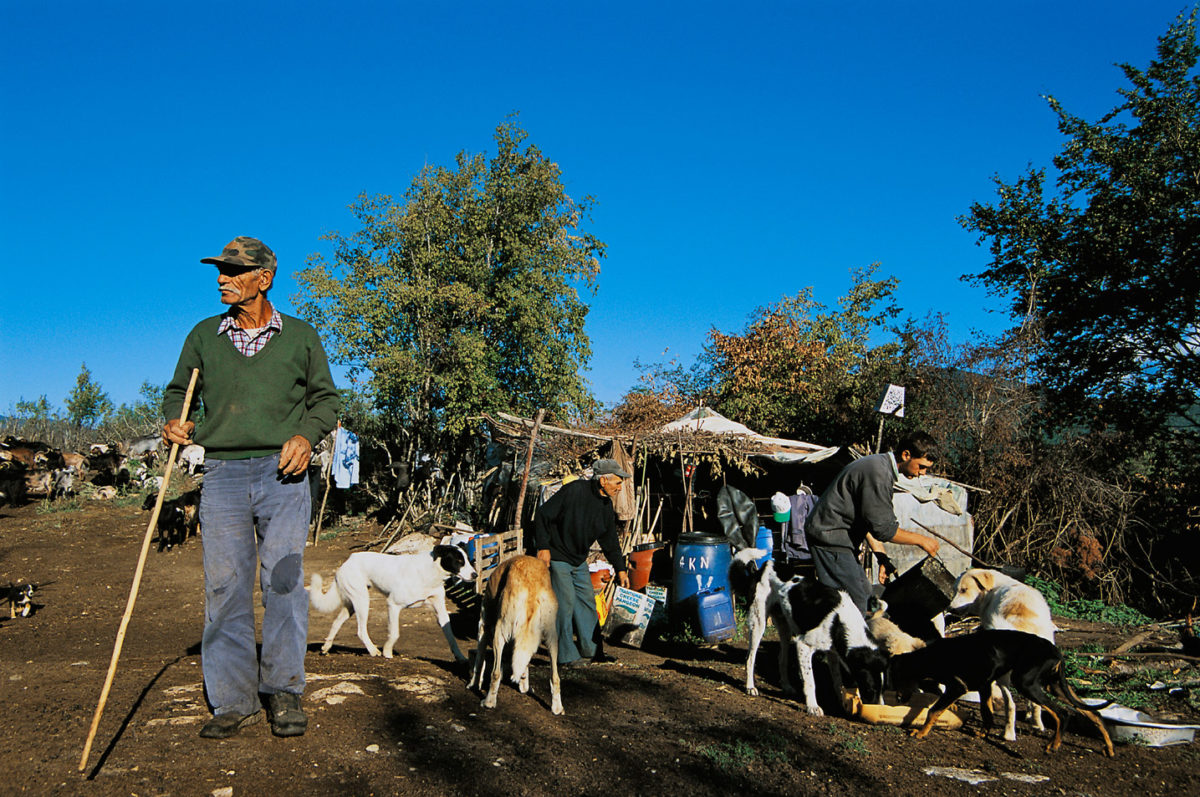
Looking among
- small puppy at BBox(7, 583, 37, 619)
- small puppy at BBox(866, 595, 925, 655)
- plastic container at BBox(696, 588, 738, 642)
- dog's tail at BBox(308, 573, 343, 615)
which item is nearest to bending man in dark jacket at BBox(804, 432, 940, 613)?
small puppy at BBox(866, 595, 925, 655)

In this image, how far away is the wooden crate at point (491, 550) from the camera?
9289 mm

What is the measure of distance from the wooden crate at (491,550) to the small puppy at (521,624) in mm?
3730

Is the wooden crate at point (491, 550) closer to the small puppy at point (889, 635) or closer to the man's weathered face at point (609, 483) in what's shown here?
the man's weathered face at point (609, 483)

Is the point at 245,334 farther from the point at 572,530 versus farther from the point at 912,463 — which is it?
the point at 912,463

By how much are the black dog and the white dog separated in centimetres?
19

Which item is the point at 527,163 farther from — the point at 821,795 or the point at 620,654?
the point at 821,795

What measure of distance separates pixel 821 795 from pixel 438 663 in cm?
364

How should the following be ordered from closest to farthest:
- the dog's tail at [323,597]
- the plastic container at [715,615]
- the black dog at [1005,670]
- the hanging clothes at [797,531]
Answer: the black dog at [1005,670] → the dog's tail at [323,597] → the plastic container at [715,615] → the hanging clothes at [797,531]

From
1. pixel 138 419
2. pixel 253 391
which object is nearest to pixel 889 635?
pixel 253 391

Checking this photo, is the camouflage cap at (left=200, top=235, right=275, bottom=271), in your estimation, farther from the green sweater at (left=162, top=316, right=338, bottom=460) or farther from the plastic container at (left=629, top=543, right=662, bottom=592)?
the plastic container at (left=629, top=543, right=662, bottom=592)

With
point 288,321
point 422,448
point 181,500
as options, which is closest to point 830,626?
point 288,321

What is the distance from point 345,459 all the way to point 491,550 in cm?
778

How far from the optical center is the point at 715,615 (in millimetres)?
7539

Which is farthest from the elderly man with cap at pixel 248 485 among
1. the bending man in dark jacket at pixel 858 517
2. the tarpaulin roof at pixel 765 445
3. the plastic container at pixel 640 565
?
the tarpaulin roof at pixel 765 445
